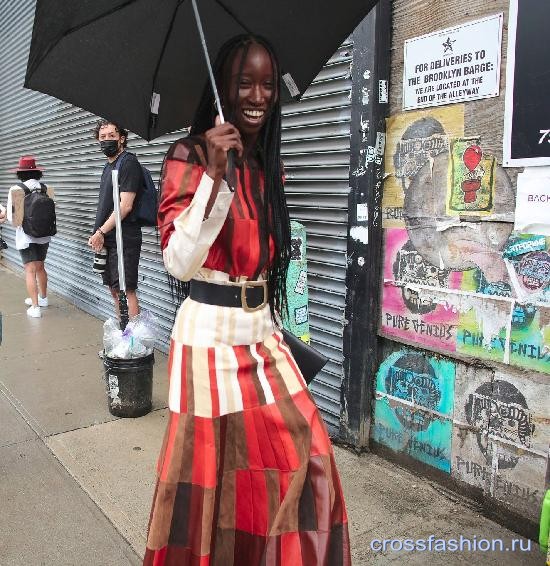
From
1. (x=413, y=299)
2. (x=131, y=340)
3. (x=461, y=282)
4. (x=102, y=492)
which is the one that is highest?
(x=461, y=282)

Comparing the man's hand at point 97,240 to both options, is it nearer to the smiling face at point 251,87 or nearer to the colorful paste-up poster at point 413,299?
the colorful paste-up poster at point 413,299

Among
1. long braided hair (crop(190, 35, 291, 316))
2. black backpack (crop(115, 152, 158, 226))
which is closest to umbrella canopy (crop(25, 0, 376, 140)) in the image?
long braided hair (crop(190, 35, 291, 316))

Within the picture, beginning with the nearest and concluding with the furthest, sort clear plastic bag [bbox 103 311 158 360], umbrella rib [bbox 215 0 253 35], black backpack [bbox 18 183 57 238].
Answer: umbrella rib [bbox 215 0 253 35]
clear plastic bag [bbox 103 311 158 360]
black backpack [bbox 18 183 57 238]

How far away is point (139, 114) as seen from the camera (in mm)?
2369

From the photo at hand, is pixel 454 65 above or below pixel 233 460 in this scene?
above

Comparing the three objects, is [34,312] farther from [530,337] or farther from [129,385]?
[530,337]

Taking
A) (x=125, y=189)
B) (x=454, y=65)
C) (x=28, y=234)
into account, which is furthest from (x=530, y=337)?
(x=28, y=234)

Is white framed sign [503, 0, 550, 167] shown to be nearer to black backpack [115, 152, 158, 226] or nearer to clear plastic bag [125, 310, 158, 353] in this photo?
clear plastic bag [125, 310, 158, 353]

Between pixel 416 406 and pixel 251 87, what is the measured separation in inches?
85.1

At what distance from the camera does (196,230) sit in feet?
5.70

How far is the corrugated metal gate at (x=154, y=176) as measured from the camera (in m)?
3.80

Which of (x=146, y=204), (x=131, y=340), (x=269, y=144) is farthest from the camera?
(x=146, y=204)

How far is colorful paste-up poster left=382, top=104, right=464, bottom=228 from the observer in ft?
10.3

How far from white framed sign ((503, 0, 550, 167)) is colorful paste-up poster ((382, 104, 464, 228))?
31cm
